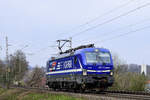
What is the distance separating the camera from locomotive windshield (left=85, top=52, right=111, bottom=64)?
20016mm

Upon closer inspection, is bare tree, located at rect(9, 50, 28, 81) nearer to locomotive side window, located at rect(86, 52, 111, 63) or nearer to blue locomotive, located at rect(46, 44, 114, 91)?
blue locomotive, located at rect(46, 44, 114, 91)

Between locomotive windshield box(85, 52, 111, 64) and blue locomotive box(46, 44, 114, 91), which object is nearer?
blue locomotive box(46, 44, 114, 91)

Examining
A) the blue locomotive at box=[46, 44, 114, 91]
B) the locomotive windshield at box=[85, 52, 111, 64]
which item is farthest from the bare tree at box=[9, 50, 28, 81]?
the locomotive windshield at box=[85, 52, 111, 64]

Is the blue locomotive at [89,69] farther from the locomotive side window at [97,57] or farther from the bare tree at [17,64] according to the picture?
the bare tree at [17,64]

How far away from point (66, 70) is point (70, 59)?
4.38ft

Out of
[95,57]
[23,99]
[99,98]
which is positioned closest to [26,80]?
[23,99]

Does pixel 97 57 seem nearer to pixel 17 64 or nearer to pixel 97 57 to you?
pixel 97 57

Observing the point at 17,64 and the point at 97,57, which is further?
Result: the point at 17,64

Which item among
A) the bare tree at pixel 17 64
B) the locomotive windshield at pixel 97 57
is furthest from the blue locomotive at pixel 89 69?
the bare tree at pixel 17 64

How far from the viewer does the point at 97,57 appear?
20.3 metres

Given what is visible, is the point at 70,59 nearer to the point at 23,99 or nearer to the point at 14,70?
the point at 23,99

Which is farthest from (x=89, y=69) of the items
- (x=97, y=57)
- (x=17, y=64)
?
(x=17, y=64)

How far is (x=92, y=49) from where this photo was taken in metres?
20.5

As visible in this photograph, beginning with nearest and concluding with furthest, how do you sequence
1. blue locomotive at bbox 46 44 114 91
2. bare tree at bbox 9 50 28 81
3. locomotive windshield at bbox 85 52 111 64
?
blue locomotive at bbox 46 44 114 91 < locomotive windshield at bbox 85 52 111 64 < bare tree at bbox 9 50 28 81
